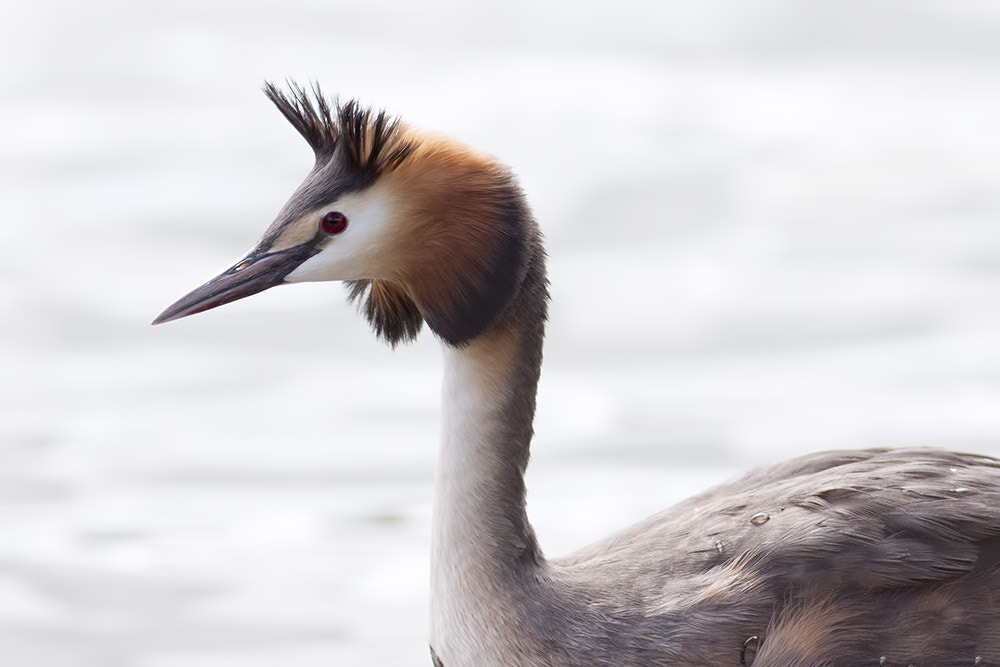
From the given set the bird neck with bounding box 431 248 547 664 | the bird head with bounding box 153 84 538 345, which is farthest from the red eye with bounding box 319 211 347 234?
the bird neck with bounding box 431 248 547 664

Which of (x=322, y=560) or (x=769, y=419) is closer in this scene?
(x=322, y=560)

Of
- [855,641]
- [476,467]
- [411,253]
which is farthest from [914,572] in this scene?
[411,253]

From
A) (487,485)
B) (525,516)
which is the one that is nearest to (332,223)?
(487,485)

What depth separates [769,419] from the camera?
27.4 feet

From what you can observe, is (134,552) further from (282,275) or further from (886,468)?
(886,468)

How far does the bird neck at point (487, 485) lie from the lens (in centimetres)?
600

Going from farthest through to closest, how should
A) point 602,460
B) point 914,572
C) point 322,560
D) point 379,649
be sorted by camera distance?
point 602,460 → point 322,560 → point 379,649 → point 914,572

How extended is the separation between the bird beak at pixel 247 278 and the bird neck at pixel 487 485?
52 centimetres

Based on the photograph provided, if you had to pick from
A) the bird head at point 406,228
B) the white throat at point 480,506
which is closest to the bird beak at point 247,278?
the bird head at point 406,228

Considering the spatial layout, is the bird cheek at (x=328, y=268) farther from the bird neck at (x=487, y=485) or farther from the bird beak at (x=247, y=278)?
the bird neck at (x=487, y=485)

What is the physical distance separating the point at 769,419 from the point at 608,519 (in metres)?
1.08

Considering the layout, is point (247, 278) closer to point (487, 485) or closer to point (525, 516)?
point (487, 485)

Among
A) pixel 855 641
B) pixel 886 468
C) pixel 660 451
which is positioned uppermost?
pixel 660 451

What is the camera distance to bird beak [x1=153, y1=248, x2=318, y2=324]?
19.4 feet
